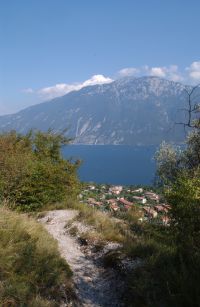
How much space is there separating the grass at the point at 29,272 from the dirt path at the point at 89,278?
45 cm

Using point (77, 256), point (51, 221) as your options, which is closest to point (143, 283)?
point (77, 256)

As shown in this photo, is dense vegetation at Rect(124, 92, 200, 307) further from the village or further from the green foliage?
the green foliage

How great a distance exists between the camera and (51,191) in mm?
19516

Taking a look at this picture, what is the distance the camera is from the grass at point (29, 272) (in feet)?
20.5

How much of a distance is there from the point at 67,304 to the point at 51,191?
12.9 metres

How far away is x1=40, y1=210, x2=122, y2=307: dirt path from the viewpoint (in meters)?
7.50

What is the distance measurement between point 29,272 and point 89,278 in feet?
6.21

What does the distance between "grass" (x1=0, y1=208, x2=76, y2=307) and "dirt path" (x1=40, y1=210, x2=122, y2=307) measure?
17.6 inches

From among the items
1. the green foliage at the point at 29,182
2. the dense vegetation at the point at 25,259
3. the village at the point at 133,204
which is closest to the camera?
the dense vegetation at the point at 25,259

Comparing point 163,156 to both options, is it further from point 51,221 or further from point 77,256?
point 77,256

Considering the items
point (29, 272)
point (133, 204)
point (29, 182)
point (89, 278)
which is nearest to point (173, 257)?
point (89, 278)

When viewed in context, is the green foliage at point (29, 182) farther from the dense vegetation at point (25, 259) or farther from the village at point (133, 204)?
the village at point (133, 204)

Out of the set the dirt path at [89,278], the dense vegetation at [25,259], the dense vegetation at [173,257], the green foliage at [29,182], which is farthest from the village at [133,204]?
the dense vegetation at [25,259]

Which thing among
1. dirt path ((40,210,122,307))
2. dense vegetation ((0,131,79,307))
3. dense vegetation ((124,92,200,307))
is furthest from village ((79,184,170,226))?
dense vegetation ((0,131,79,307))
